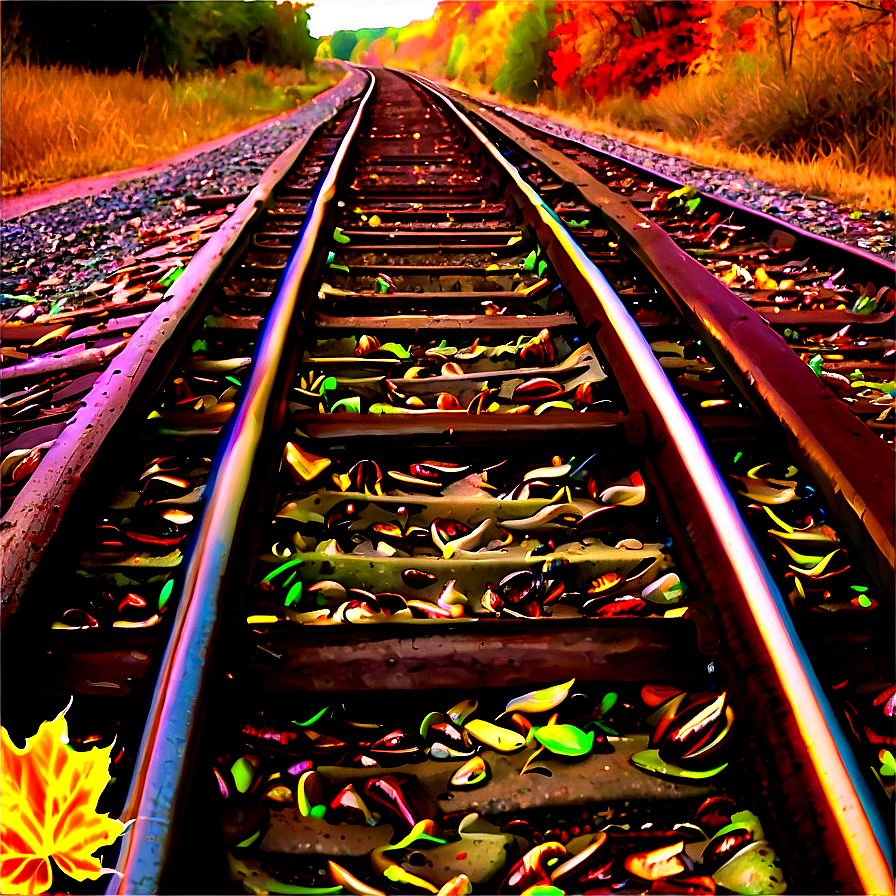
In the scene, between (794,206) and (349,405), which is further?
(794,206)

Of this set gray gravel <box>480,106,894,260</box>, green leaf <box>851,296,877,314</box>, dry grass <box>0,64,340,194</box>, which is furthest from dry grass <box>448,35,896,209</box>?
dry grass <box>0,64,340,194</box>

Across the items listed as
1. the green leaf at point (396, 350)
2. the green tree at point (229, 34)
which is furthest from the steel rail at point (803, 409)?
the green tree at point (229, 34)

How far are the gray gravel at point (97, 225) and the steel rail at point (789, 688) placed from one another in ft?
8.82

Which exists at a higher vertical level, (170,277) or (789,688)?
(170,277)

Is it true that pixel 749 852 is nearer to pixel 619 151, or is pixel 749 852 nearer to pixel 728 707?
pixel 728 707

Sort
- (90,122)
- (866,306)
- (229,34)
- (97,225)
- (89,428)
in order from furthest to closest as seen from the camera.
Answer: (229,34), (90,122), (97,225), (866,306), (89,428)

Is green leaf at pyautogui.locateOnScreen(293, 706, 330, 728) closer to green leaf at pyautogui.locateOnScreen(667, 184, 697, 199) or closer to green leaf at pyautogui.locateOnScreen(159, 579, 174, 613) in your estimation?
green leaf at pyautogui.locateOnScreen(159, 579, 174, 613)

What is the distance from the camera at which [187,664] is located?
0.98 metres

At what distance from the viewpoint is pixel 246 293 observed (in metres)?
2.74

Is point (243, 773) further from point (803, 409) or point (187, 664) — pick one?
point (803, 409)

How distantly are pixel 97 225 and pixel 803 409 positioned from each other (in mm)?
4206

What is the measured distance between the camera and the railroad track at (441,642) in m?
0.92

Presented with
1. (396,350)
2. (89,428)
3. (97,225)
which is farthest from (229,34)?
(89,428)

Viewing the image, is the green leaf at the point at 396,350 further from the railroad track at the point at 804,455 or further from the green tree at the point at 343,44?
the green tree at the point at 343,44
